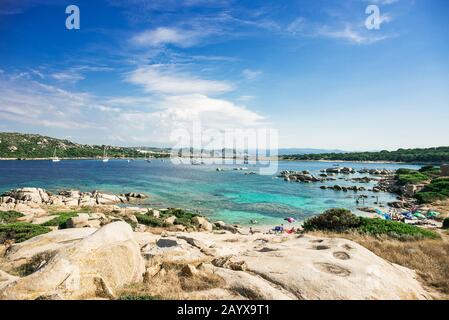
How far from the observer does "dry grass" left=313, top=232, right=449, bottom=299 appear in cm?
995

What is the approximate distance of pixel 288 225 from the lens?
37.2m

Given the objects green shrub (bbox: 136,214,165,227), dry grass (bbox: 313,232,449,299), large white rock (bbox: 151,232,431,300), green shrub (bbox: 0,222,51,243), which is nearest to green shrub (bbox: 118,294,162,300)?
large white rock (bbox: 151,232,431,300)

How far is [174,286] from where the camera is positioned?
344 inches

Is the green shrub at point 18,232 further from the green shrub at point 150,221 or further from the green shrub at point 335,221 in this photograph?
the green shrub at point 335,221

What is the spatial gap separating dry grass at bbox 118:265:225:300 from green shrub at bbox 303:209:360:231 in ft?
48.4

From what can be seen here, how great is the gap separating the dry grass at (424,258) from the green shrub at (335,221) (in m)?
5.11

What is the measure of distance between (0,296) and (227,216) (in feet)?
122

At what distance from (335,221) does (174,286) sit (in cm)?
1639

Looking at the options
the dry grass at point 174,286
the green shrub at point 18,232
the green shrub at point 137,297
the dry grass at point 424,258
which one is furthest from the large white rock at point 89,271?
the green shrub at point 18,232

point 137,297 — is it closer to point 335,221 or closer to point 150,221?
point 335,221

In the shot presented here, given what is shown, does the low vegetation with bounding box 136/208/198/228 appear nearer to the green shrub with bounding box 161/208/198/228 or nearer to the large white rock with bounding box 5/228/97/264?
the green shrub with bounding box 161/208/198/228

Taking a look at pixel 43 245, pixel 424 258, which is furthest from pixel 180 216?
pixel 424 258
